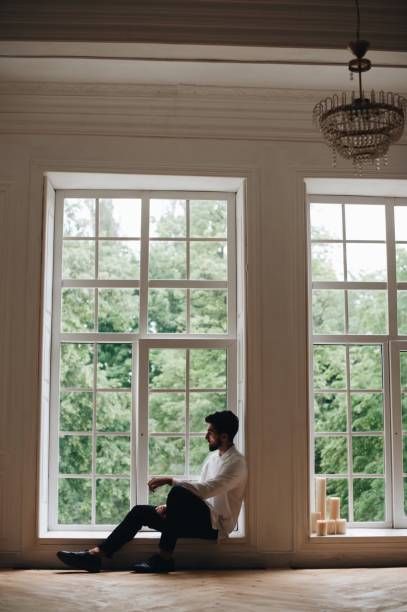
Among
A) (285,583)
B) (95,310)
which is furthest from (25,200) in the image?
(285,583)

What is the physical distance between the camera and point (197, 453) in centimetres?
648

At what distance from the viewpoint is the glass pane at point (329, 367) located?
6688 mm

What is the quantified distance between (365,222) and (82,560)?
3.54 meters

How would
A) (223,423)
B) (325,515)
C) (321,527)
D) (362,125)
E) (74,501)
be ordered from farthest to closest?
(74,501) < (325,515) < (321,527) < (223,423) < (362,125)

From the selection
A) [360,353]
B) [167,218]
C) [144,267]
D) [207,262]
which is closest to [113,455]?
[144,267]

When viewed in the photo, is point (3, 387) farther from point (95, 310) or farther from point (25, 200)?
point (25, 200)

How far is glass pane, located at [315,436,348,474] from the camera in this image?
6.60m

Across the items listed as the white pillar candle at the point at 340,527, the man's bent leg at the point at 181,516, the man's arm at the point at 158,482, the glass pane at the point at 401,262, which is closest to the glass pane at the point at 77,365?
the man's arm at the point at 158,482

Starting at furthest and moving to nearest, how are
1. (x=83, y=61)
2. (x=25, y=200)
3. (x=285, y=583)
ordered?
→ (x=25, y=200) → (x=83, y=61) → (x=285, y=583)

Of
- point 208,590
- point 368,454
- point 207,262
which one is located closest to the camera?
point 208,590

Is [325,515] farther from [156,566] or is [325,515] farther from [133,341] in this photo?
[133,341]

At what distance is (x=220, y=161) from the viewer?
251 inches

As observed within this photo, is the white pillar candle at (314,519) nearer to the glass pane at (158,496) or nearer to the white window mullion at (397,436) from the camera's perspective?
the white window mullion at (397,436)

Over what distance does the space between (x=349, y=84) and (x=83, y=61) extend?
204cm
